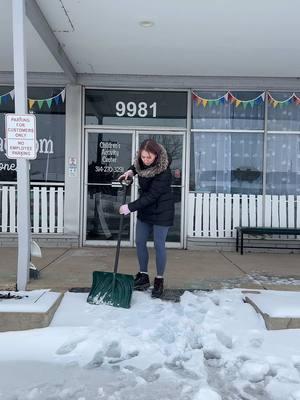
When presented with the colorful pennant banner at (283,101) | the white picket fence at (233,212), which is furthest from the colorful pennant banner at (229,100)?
the white picket fence at (233,212)

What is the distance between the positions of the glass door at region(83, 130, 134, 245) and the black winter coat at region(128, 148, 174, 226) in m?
3.48

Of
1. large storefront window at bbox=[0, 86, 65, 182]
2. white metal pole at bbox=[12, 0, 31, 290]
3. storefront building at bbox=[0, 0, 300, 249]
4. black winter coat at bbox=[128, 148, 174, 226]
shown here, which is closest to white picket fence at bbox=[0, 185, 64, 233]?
storefront building at bbox=[0, 0, 300, 249]

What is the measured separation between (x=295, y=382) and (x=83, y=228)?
588 cm

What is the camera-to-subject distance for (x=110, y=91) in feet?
28.9

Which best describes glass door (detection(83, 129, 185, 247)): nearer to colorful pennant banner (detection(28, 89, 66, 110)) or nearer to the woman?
colorful pennant banner (detection(28, 89, 66, 110))

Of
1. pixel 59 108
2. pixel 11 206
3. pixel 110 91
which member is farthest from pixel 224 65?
pixel 11 206

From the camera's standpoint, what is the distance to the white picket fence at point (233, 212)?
8.68 meters

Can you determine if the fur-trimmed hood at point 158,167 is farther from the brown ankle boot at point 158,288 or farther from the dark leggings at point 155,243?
the brown ankle boot at point 158,288

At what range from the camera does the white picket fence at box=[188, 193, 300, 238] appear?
868cm

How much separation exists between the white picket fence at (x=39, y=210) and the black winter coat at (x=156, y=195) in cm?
371

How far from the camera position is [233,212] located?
8719mm

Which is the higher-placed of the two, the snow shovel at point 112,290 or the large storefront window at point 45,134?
the large storefront window at point 45,134

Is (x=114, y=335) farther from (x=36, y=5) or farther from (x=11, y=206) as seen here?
(x=11, y=206)

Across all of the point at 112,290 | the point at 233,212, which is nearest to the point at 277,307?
the point at 112,290
